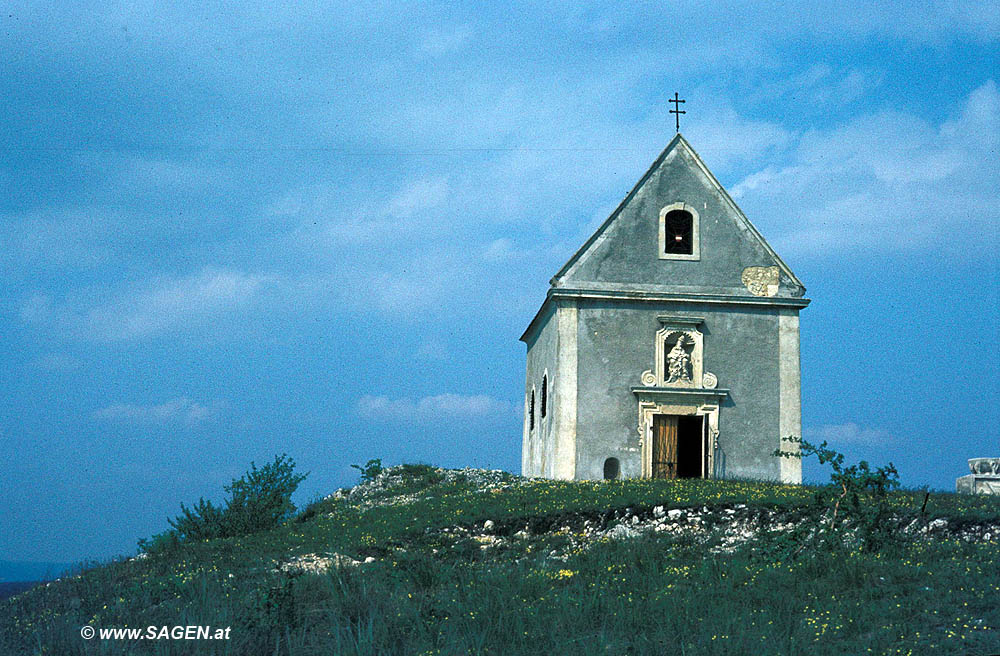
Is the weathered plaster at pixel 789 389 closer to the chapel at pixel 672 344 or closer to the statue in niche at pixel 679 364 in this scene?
the chapel at pixel 672 344

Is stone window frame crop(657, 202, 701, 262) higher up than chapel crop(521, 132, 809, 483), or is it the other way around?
stone window frame crop(657, 202, 701, 262)

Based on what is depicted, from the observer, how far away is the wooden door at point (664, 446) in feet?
87.9

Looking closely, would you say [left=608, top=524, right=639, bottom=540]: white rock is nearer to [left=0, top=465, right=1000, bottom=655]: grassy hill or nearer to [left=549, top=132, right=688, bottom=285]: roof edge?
[left=0, top=465, right=1000, bottom=655]: grassy hill

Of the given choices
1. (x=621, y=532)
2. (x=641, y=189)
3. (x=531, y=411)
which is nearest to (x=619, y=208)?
(x=641, y=189)

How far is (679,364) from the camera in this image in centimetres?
2694

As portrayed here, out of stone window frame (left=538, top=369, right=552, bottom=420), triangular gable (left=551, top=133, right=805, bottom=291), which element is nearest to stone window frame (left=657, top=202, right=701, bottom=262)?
triangular gable (left=551, top=133, right=805, bottom=291)

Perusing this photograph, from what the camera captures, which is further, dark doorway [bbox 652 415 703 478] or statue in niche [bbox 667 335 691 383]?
statue in niche [bbox 667 335 691 383]

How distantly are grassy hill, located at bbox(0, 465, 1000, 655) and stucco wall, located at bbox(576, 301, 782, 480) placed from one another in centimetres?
645

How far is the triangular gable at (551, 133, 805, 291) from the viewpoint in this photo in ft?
90.0

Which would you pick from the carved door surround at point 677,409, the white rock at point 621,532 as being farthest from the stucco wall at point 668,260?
the white rock at point 621,532

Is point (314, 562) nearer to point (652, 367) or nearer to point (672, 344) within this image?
point (652, 367)

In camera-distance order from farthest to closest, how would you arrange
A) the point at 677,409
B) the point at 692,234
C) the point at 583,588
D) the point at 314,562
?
the point at 692,234 → the point at 677,409 → the point at 314,562 → the point at 583,588

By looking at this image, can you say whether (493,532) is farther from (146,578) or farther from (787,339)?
(787,339)

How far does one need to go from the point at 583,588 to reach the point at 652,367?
1514 cm
